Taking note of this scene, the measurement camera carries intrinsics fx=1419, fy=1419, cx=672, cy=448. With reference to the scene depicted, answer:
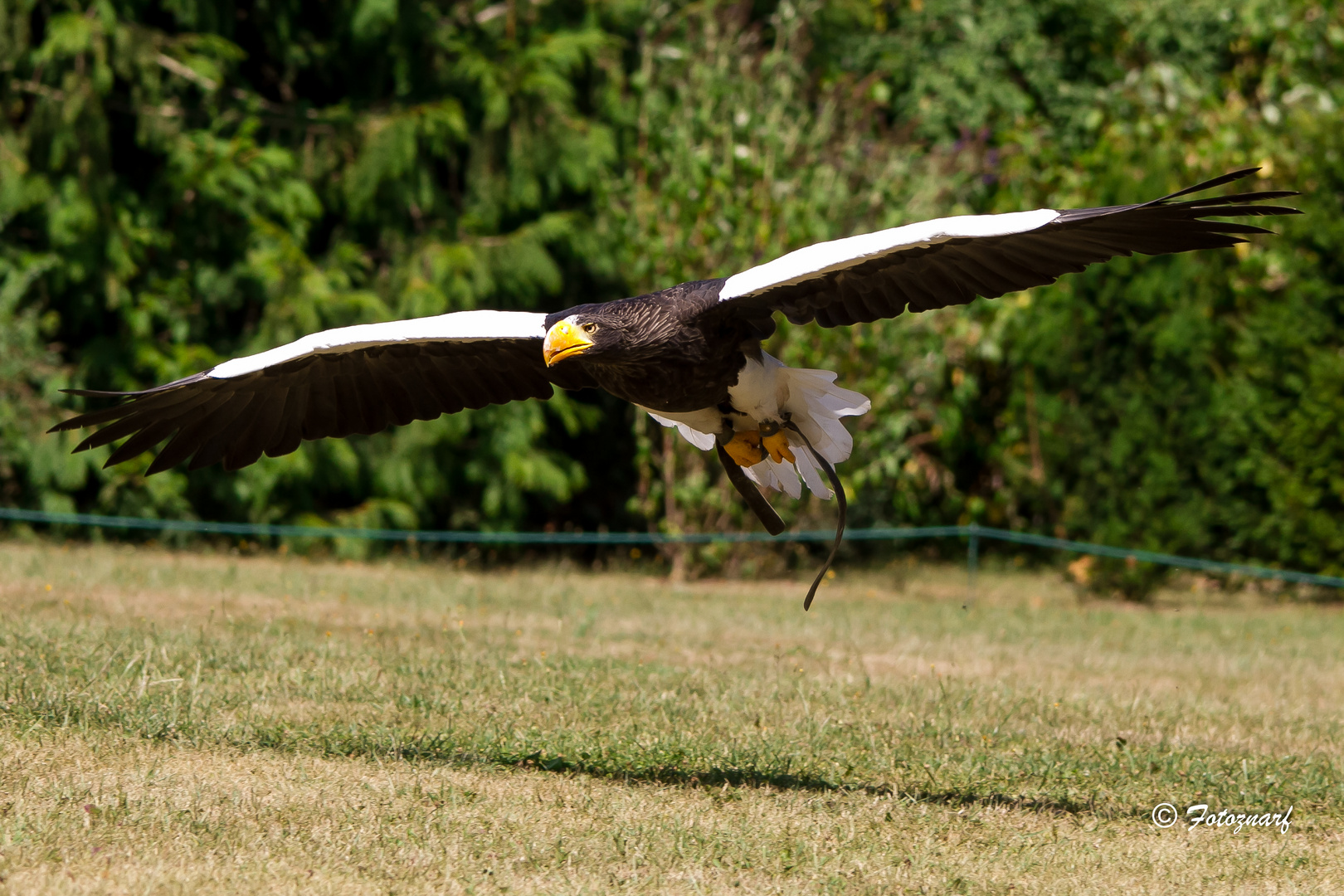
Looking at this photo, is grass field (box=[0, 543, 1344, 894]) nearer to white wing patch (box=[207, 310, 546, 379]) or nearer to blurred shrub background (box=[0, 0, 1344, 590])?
white wing patch (box=[207, 310, 546, 379])

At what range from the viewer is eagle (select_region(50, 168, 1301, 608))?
4.68 metres

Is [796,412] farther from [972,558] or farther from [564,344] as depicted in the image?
[972,558]

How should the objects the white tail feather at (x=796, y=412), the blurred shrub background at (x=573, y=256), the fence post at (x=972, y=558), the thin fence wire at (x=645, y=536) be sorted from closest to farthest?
1. the white tail feather at (x=796, y=412)
2. the thin fence wire at (x=645, y=536)
3. the fence post at (x=972, y=558)
4. the blurred shrub background at (x=573, y=256)

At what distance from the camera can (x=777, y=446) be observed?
5766 millimetres

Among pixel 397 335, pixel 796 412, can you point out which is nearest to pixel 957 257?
pixel 796 412

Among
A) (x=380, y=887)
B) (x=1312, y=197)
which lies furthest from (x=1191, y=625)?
(x=380, y=887)

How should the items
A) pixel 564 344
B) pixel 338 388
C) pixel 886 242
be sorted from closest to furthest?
pixel 886 242 < pixel 564 344 < pixel 338 388

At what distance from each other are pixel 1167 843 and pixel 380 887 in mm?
2392

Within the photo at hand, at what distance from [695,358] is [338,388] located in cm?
154

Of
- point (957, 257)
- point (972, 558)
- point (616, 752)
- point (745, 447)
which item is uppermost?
point (957, 257)

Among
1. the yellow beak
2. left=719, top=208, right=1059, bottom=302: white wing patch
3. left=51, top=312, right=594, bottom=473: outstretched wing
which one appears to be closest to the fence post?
left=51, top=312, right=594, bottom=473: outstretched wing

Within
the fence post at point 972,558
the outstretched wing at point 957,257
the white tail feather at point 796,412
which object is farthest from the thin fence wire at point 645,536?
the outstretched wing at point 957,257

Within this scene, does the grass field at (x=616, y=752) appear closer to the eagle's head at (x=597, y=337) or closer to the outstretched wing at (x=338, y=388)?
the outstretched wing at (x=338, y=388)

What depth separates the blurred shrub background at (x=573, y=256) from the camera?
35.8 feet
